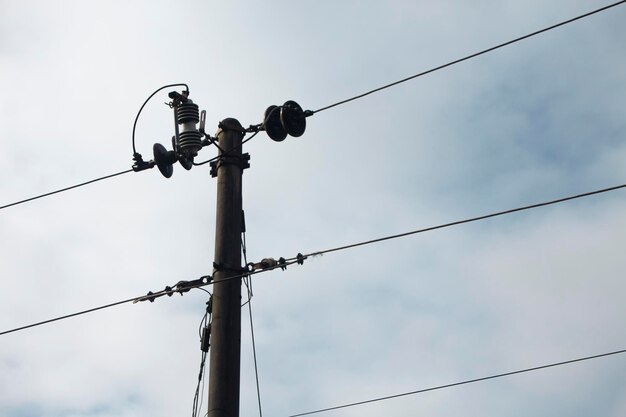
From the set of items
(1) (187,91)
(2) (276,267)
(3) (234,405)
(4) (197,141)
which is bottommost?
(3) (234,405)

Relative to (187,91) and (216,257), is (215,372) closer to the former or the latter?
(216,257)

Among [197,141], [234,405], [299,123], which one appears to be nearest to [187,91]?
[197,141]

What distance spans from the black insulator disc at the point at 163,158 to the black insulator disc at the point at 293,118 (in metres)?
1.40

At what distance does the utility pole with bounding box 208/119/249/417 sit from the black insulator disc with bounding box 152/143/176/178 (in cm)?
60

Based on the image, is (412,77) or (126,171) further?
(126,171)

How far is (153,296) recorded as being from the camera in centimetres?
1088

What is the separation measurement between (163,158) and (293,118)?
5.33ft

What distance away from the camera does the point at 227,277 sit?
10.2 metres

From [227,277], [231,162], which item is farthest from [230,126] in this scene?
[227,277]

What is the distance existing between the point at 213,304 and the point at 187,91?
2.81m

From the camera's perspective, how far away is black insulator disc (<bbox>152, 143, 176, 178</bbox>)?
1117 centimetres

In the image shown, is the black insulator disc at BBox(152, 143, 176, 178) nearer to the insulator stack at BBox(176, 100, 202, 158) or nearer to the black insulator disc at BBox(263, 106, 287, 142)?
the insulator stack at BBox(176, 100, 202, 158)

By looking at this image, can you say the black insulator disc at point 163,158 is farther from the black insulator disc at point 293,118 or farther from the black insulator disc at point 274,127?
the black insulator disc at point 293,118

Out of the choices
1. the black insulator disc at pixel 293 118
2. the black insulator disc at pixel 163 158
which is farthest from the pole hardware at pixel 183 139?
the black insulator disc at pixel 293 118
